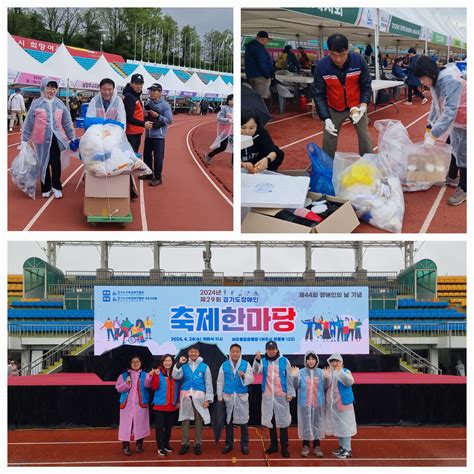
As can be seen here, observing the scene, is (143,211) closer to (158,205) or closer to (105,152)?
(158,205)

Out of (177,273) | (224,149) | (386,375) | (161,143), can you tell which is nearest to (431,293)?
(177,273)

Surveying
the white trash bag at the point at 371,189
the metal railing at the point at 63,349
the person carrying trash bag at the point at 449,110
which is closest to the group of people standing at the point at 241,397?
the white trash bag at the point at 371,189

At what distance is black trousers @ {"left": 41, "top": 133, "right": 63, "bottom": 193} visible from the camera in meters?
7.43

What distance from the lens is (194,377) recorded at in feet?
22.0

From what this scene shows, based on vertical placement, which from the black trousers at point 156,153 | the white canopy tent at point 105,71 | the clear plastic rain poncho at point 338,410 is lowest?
the clear plastic rain poncho at point 338,410

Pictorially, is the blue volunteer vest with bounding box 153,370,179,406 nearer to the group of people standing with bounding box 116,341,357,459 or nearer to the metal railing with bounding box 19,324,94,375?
the group of people standing with bounding box 116,341,357,459

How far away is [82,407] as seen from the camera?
26.0 ft

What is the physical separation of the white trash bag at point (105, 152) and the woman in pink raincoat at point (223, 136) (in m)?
2.17

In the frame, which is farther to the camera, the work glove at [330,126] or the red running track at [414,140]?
the work glove at [330,126]

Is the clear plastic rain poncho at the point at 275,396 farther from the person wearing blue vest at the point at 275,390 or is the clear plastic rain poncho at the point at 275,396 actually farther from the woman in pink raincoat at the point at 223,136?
the woman in pink raincoat at the point at 223,136

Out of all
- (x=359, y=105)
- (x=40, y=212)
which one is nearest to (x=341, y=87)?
(x=359, y=105)

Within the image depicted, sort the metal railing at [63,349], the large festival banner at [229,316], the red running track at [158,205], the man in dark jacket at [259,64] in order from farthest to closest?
1. the metal railing at [63,349]
2. the large festival banner at [229,316]
3. the man in dark jacket at [259,64]
4. the red running track at [158,205]

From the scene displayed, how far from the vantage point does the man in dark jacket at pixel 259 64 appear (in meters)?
7.82

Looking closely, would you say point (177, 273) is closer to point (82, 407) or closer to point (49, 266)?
point (49, 266)
